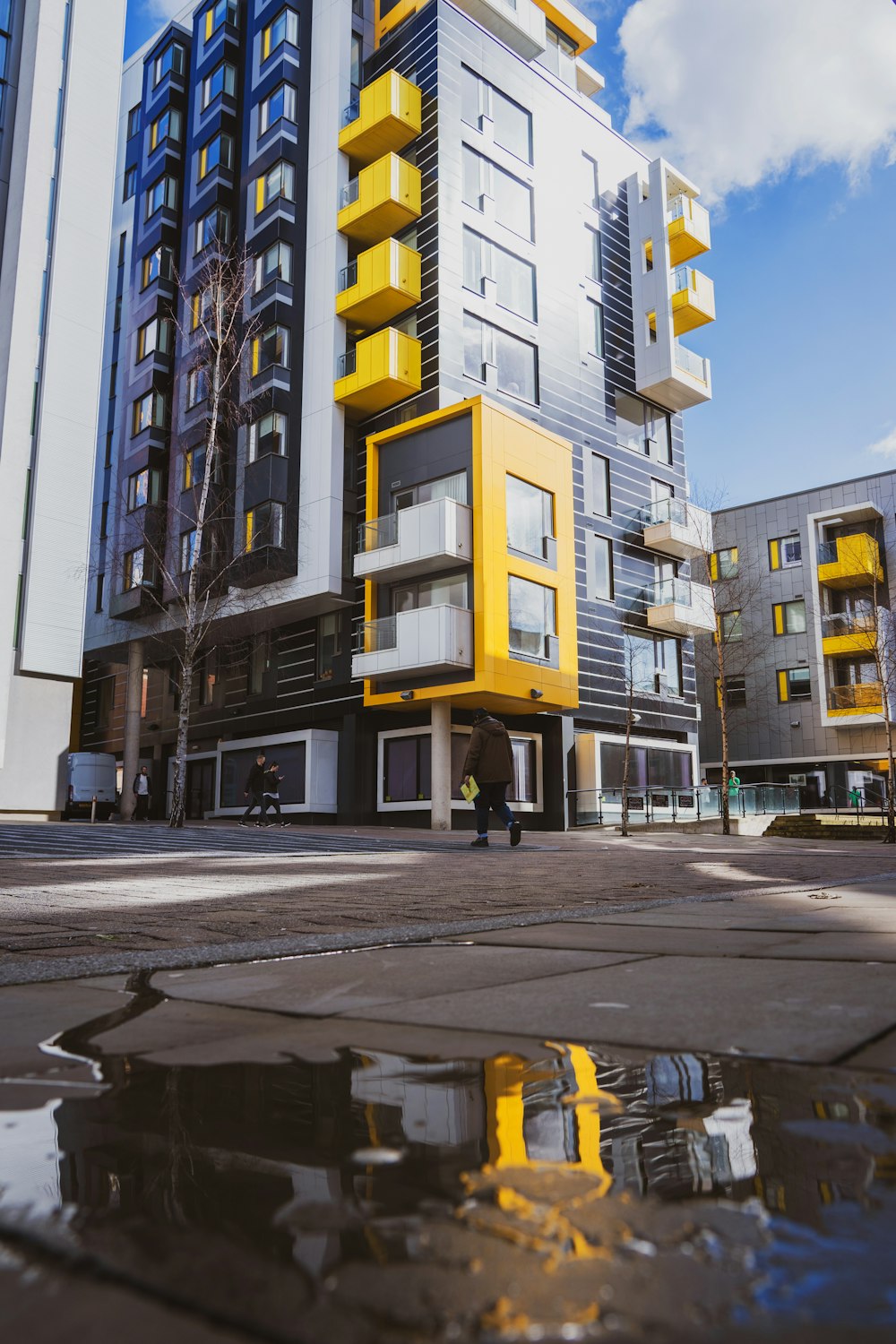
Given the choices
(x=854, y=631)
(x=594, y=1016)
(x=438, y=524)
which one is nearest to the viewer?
Result: (x=594, y=1016)

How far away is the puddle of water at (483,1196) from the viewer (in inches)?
27.8

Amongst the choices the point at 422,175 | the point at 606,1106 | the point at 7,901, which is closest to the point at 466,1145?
the point at 606,1106

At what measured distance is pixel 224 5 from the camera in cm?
3481

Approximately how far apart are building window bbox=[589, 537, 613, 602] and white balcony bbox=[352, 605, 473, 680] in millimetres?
6897

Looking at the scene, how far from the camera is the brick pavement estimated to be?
13.4 feet

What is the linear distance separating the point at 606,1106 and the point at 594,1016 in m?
0.76

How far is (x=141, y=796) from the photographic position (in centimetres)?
3356

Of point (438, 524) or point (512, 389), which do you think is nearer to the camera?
point (438, 524)

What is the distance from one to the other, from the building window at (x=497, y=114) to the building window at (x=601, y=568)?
12.7 meters

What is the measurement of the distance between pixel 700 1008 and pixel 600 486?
31.2 metres

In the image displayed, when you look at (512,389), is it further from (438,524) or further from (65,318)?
(65,318)

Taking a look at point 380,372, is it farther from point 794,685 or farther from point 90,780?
point 794,685

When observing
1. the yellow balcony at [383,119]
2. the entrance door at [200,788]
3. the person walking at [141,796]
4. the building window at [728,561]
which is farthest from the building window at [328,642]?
the building window at [728,561]

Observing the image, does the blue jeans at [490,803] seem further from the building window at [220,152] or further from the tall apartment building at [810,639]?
the building window at [220,152]
